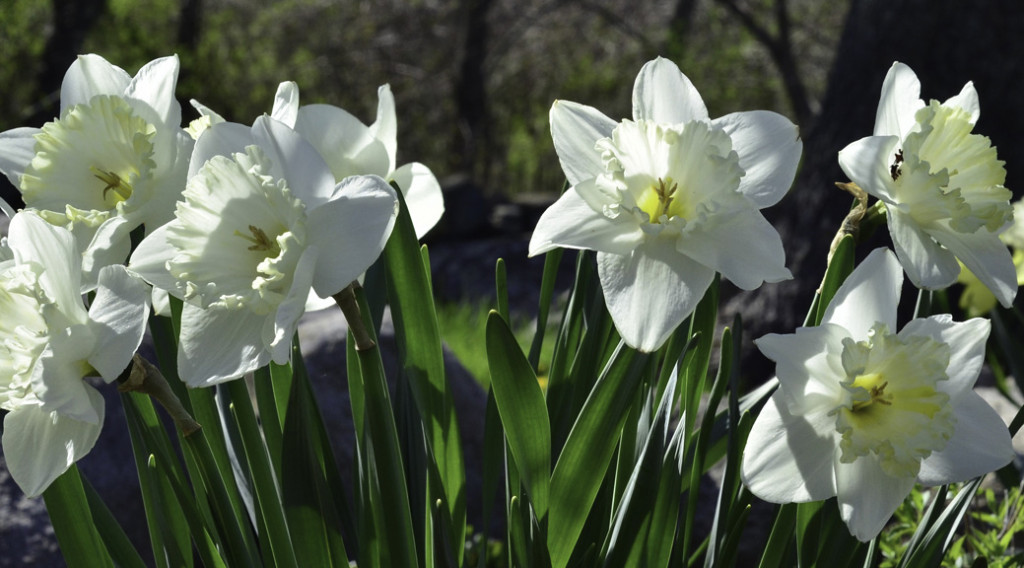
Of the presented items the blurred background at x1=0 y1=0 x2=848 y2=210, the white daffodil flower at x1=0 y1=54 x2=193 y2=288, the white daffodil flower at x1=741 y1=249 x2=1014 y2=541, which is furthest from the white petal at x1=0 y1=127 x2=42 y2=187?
the blurred background at x1=0 y1=0 x2=848 y2=210

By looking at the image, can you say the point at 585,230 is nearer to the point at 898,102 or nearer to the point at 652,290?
the point at 652,290

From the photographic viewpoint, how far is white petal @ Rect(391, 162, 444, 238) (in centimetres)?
109

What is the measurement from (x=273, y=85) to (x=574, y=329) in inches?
334

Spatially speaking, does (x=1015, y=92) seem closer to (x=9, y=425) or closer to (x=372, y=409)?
(x=372, y=409)

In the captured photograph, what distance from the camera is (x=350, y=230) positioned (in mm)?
769

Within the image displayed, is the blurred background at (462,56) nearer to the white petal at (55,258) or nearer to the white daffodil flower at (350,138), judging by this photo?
the white daffodil flower at (350,138)

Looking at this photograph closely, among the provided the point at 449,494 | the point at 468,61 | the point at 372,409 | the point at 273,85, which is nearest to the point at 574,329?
the point at 449,494

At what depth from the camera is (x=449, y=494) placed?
1.24 meters

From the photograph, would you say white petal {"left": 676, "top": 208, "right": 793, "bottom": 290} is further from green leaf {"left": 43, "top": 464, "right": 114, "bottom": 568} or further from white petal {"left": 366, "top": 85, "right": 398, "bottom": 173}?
green leaf {"left": 43, "top": 464, "right": 114, "bottom": 568}

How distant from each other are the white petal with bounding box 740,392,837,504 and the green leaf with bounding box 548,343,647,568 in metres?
0.15

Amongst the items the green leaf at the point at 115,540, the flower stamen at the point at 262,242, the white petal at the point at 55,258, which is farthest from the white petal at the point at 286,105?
the green leaf at the point at 115,540

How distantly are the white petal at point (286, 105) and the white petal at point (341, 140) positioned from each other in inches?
3.6

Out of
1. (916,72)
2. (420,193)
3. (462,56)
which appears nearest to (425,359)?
(420,193)

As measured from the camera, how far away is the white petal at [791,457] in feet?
2.71
